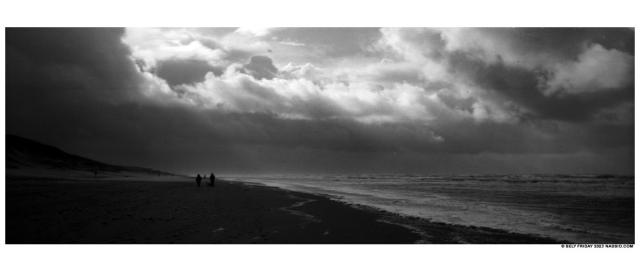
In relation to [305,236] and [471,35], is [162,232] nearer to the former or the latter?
[305,236]

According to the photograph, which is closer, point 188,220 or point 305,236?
point 305,236

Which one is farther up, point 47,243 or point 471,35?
point 471,35

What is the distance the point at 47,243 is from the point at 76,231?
84cm

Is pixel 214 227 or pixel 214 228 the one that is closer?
pixel 214 228

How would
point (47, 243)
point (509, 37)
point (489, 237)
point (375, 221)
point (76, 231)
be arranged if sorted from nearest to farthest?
point (47, 243)
point (76, 231)
point (489, 237)
point (375, 221)
point (509, 37)

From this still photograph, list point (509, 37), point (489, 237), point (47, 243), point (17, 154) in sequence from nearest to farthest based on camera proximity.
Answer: point (47, 243) < point (489, 237) < point (509, 37) < point (17, 154)

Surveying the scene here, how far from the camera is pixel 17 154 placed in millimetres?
55625

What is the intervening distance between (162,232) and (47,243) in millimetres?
2849

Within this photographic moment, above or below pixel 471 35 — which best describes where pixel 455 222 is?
below

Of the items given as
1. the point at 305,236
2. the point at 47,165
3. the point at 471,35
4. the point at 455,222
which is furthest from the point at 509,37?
the point at 47,165

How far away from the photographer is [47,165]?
56031mm

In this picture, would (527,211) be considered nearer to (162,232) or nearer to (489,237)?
(489,237)

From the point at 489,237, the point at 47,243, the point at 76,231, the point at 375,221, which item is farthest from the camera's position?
the point at 375,221

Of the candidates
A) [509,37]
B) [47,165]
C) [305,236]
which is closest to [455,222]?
[305,236]
